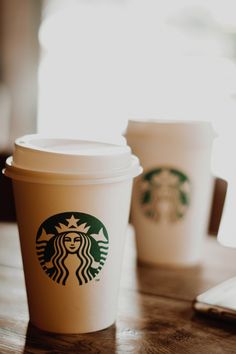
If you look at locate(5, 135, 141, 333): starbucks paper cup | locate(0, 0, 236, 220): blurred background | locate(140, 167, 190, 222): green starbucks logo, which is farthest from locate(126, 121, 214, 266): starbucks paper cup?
locate(0, 0, 236, 220): blurred background

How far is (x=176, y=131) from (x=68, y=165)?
0.47 metres

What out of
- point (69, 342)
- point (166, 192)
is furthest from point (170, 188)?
point (69, 342)

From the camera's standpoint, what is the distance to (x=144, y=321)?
1.02m

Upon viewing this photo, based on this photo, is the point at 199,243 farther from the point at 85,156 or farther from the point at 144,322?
the point at 85,156

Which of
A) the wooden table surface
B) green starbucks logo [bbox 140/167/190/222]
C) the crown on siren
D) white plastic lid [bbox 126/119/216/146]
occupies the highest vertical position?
white plastic lid [bbox 126/119/216/146]

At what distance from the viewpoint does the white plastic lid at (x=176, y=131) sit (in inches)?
51.5

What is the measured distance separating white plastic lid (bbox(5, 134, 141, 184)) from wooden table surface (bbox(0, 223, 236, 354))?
0.83ft

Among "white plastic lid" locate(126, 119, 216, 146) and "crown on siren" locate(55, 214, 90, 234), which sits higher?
"white plastic lid" locate(126, 119, 216, 146)

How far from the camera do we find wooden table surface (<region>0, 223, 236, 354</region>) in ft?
2.99

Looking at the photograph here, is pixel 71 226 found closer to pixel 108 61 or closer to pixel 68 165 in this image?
pixel 68 165

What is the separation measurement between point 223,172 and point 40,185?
1.27ft

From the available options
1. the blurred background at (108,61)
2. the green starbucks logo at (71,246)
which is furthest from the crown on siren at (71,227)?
the blurred background at (108,61)

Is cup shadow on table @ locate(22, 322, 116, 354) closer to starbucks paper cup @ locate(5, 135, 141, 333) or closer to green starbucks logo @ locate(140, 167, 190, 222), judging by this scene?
starbucks paper cup @ locate(5, 135, 141, 333)

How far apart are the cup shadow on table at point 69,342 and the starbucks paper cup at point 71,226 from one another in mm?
15
